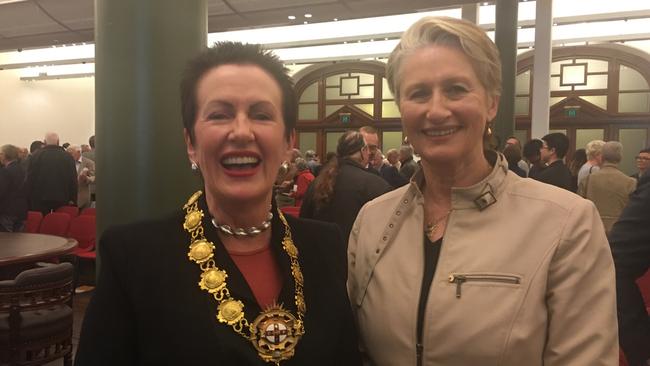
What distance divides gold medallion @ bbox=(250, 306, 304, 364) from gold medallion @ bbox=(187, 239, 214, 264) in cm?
18

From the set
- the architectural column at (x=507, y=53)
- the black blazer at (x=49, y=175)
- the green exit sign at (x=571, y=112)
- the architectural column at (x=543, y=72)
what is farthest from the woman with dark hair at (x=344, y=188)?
the green exit sign at (x=571, y=112)

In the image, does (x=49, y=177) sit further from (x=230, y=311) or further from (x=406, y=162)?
(x=230, y=311)

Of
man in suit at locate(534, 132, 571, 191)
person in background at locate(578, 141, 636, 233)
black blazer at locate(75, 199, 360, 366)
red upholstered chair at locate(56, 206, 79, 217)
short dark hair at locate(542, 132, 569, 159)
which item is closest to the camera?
black blazer at locate(75, 199, 360, 366)

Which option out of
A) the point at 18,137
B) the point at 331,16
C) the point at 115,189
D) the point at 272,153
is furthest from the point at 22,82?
the point at 272,153

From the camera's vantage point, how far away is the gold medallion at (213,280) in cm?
121

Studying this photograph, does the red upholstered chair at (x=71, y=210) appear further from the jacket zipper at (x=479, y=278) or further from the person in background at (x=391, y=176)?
the jacket zipper at (x=479, y=278)

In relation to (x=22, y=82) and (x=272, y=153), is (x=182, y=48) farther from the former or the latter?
(x=22, y=82)

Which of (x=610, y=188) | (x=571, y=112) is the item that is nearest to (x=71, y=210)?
(x=610, y=188)

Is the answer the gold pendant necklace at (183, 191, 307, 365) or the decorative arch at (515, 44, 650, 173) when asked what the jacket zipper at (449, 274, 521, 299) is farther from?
the decorative arch at (515, 44, 650, 173)

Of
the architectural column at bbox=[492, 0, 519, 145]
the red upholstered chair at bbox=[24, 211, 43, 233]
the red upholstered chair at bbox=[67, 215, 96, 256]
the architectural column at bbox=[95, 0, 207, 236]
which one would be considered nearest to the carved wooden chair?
the architectural column at bbox=[95, 0, 207, 236]

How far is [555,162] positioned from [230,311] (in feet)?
14.7

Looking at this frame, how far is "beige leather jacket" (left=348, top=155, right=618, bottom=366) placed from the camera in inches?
47.0

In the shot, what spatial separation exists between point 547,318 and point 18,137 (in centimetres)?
1854

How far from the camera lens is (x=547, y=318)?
122cm
